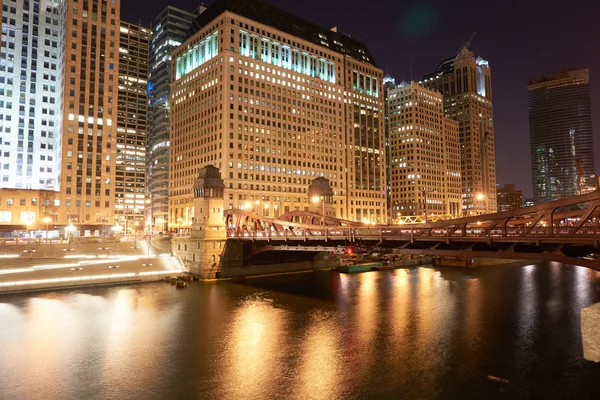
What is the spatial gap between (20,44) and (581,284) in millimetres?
154022

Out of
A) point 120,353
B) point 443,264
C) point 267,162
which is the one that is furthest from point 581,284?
point 267,162

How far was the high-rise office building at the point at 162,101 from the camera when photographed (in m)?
179

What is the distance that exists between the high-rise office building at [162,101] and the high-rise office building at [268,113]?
24458 mm

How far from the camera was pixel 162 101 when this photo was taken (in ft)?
613

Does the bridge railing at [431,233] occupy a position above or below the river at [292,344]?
above

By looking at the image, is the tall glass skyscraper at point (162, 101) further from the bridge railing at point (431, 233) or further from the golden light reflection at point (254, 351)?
the golden light reflection at point (254, 351)

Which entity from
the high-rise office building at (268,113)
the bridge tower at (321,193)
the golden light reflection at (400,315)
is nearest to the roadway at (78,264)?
the bridge tower at (321,193)

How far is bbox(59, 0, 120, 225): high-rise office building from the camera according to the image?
117 m

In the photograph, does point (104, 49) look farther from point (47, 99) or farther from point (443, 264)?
point (443, 264)

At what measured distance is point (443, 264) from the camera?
340 feet

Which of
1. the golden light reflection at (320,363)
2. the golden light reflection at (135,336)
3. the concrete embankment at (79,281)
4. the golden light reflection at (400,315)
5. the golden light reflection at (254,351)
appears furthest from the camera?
the concrete embankment at (79,281)

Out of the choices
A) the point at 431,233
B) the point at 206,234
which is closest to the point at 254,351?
Result: the point at 431,233

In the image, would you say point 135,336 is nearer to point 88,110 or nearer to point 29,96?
point 88,110

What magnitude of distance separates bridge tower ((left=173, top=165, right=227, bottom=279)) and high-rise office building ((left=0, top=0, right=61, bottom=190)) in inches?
2624
